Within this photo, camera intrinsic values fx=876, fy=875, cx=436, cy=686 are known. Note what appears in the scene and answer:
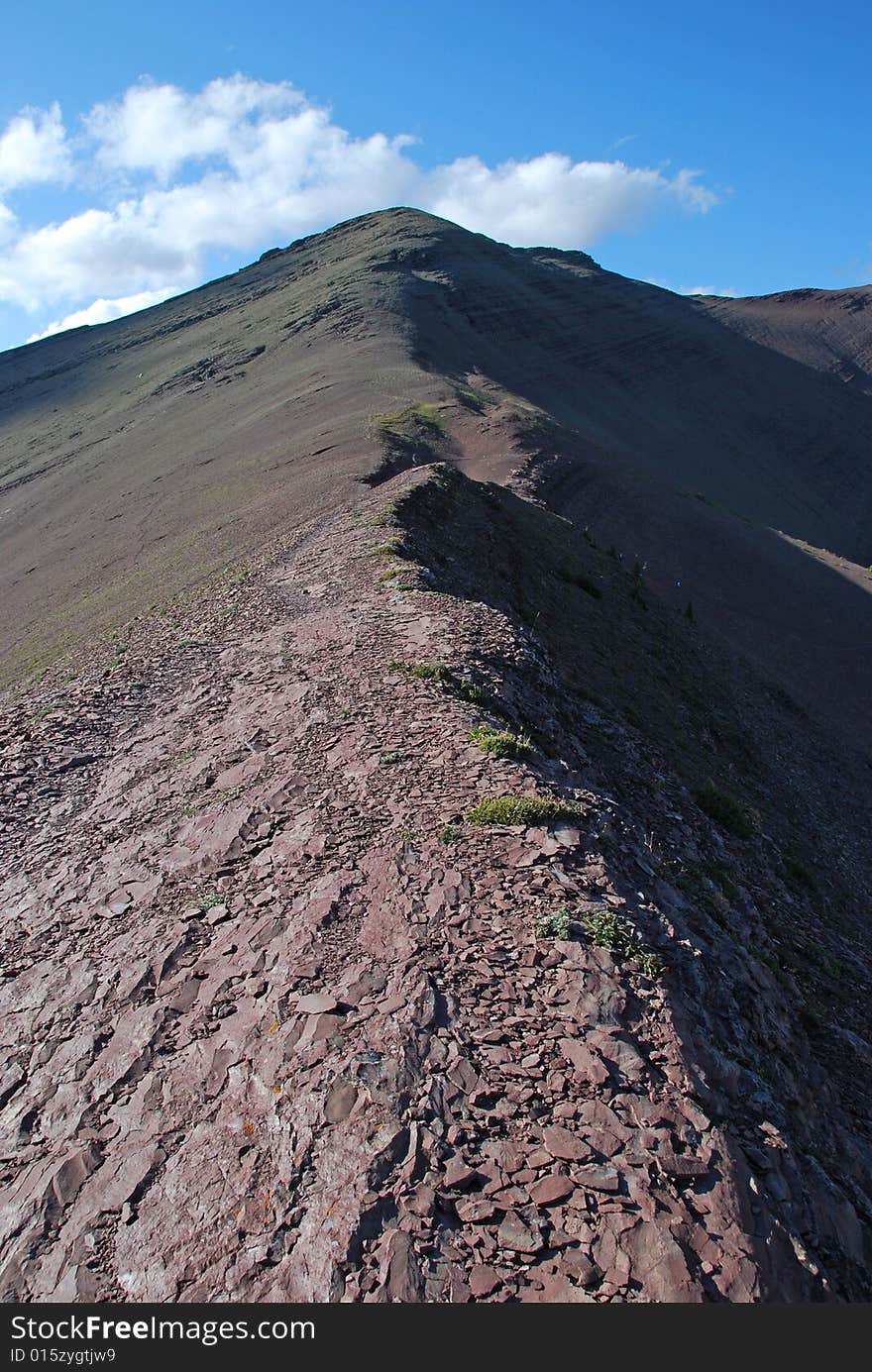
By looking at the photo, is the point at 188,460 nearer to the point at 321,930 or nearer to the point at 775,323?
the point at 321,930

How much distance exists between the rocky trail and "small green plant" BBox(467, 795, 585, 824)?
9cm

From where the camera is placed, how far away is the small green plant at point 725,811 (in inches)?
388

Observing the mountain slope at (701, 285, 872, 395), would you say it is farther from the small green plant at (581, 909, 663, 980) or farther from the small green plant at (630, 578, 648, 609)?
the small green plant at (581, 909, 663, 980)

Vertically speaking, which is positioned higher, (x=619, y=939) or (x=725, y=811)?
(x=619, y=939)

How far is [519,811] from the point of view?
6066 mm

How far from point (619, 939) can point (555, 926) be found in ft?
1.24

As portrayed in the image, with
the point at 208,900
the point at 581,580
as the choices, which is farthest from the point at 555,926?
the point at 581,580

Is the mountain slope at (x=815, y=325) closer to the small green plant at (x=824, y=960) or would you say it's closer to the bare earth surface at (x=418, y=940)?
the bare earth surface at (x=418, y=940)

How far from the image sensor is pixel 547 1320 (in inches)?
125

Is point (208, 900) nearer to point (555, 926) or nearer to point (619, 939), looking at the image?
point (555, 926)

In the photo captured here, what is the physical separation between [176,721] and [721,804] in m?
6.27

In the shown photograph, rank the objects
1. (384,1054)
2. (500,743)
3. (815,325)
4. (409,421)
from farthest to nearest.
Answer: (815,325), (409,421), (500,743), (384,1054)

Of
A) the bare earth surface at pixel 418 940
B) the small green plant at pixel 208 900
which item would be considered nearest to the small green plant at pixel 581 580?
the bare earth surface at pixel 418 940

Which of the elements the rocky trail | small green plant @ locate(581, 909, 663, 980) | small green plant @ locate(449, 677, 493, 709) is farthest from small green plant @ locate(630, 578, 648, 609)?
small green plant @ locate(581, 909, 663, 980)
